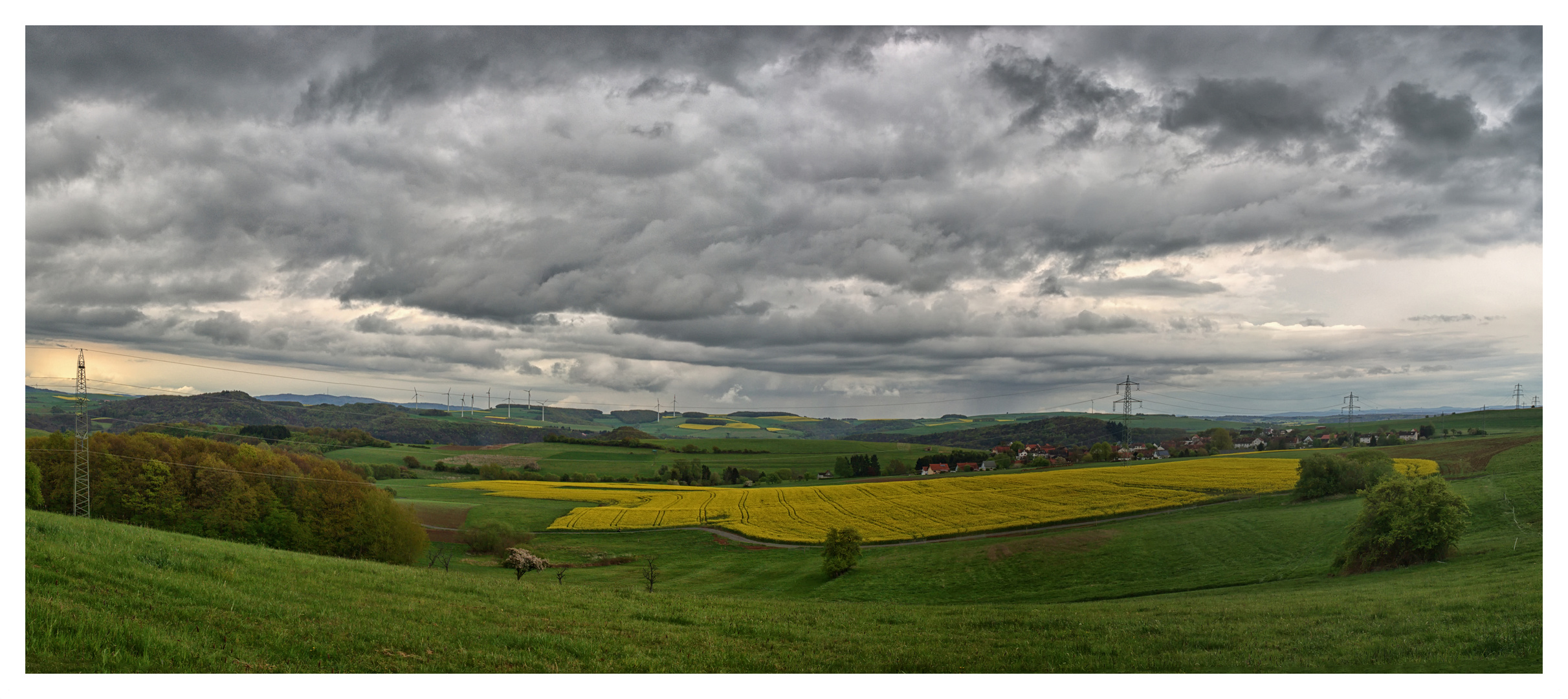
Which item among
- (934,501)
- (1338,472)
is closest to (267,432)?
(934,501)

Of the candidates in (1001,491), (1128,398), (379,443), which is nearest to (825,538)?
(1001,491)

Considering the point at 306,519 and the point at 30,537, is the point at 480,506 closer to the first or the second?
the point at 306,519

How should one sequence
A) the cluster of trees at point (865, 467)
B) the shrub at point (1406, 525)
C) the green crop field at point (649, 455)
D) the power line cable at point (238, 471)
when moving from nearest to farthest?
the shrub at point (1406, 525)
the power line cable at point (238, 471)
the cluster of trees at point (865, 467)
the green crop field at point (649, 455)

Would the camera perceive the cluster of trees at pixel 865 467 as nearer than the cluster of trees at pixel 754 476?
Yes

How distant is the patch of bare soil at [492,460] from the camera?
43219mm

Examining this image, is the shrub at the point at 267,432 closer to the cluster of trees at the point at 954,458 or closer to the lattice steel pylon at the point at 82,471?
the lattice steel pylon at the point at 82,471

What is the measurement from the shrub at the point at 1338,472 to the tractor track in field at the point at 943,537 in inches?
Answer: 104

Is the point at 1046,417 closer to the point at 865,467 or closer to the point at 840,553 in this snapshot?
the point at 865,467

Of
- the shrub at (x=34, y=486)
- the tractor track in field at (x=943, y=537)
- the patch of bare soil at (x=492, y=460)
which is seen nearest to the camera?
the shrub at (x=34, y=486)

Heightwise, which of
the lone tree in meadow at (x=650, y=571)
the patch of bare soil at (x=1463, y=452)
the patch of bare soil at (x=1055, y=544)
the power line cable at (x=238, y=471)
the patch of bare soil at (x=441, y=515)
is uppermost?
the patch of bare soil at (x=1463, y=452)

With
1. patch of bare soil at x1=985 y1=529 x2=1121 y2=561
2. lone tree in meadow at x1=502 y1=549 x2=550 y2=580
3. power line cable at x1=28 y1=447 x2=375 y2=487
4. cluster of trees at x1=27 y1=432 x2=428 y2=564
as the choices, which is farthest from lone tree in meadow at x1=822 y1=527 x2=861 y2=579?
power line cable at x1=28 y1=447 x2=375 y2=487

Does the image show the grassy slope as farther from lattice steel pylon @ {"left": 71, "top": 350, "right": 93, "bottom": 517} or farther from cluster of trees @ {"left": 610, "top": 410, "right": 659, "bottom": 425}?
cluster of trees @ {"left": 610, "top": 410, "right": 659, "bottom": 425}

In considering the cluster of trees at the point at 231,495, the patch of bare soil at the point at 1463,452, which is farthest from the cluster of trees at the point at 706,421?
the patch of bare soil at the point at 1463,452

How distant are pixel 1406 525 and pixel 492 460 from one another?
45.3 m
